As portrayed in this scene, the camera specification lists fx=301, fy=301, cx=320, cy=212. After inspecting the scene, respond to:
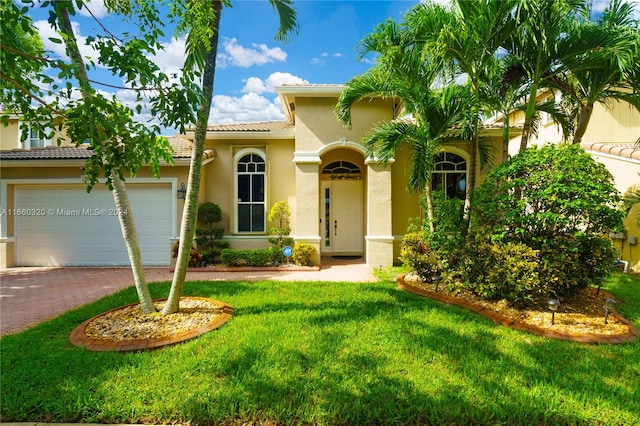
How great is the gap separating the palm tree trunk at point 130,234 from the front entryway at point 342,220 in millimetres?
8140

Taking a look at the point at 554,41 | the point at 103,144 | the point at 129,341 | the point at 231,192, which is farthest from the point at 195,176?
the point at 554,41

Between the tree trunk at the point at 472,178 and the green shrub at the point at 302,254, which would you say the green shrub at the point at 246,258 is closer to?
the green shrub at the point at 302,254

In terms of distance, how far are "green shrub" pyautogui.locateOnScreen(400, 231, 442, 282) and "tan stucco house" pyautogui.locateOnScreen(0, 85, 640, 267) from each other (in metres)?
2.32

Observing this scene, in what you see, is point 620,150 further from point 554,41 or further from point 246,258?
point 246,258

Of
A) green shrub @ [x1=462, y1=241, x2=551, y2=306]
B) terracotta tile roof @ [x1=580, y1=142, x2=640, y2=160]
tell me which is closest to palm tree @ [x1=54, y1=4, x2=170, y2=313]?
green shrub @ [x1=462, y1=241, x2=551, y2=306]

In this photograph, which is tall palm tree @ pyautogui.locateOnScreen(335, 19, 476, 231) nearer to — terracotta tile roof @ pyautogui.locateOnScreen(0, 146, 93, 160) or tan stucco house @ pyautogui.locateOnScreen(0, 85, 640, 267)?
tan stucco house @ pyautogui.locateOnScreen(0, 85, 640, 267)

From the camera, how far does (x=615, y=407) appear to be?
321 cm

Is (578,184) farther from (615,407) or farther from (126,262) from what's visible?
(126,262)

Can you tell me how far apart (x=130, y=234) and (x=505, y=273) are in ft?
23.0

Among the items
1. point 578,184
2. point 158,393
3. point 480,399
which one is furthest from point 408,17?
point 158,393

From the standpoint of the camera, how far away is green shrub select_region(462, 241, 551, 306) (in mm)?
5651

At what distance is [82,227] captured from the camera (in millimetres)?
11031

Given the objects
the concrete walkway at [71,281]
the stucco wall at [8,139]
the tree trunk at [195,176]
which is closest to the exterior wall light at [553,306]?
the concrete walkway at [71,281]

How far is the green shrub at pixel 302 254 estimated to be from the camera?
1051cm
